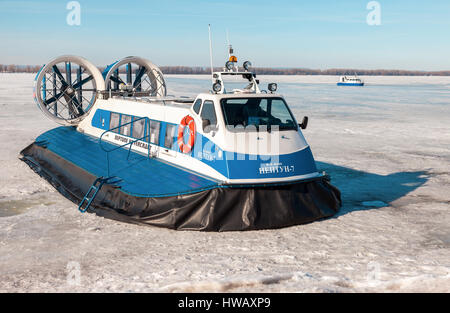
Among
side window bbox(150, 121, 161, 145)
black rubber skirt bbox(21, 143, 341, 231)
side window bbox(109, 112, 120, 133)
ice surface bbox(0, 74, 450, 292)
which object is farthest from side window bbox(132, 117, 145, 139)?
black rubber skirt bbox(21, 143, 341, 231)

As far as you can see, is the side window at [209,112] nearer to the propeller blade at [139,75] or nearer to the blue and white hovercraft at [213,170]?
the blue and white hovercraft at [213,170]

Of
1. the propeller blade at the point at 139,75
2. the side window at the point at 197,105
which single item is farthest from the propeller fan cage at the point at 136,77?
the side window at the point at 197,105

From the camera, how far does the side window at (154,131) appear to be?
24.0ft

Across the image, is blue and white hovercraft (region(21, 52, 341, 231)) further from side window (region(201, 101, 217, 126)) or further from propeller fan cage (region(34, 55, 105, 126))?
propeller fan cage (region(34, 55, 105, 126))

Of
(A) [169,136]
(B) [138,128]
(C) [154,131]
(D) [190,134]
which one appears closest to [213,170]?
(D) [190,134]

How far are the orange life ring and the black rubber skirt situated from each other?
3.22 ft

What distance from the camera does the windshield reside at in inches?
239

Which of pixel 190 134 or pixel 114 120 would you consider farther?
pixel 114 120

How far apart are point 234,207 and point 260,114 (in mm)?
1437

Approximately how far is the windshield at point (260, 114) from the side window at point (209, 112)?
16cm

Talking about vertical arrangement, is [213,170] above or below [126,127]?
below

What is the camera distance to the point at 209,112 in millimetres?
6180

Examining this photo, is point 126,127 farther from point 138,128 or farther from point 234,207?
point 234,207

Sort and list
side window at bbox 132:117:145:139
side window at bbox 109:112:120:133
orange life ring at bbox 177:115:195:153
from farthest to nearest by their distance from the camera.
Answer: side window at bbox 109:112:120:133 < side window at bbox 132:117:145:139 < orange life ring at bbox 177:115:195:153
